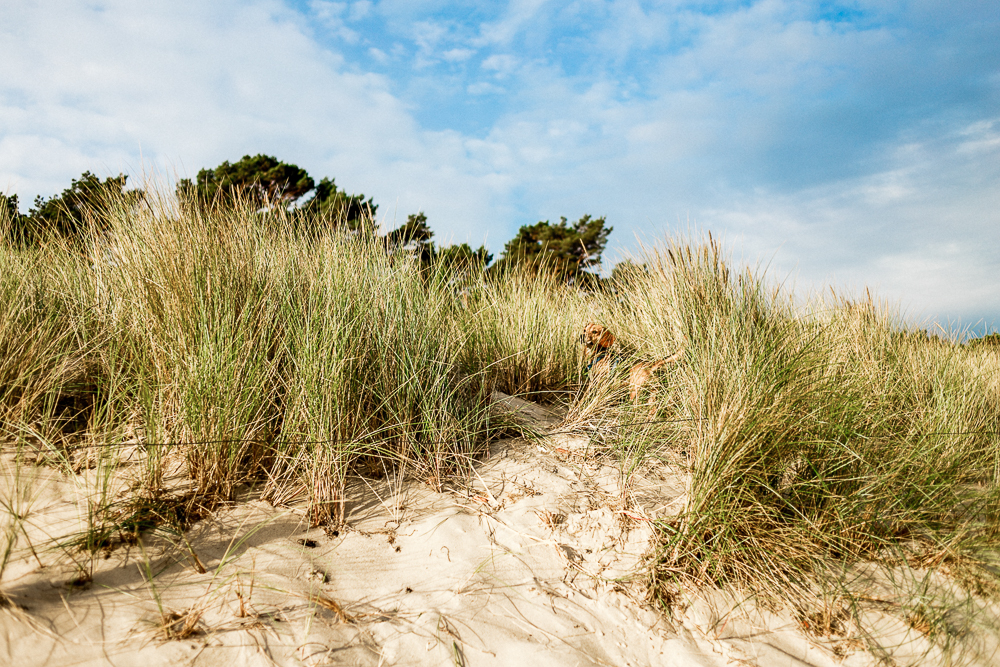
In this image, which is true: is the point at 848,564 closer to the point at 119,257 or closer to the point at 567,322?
the point at 567,322

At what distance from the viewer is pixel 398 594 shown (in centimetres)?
194

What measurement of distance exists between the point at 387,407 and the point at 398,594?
2.84 ft

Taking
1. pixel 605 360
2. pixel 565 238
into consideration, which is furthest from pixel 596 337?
pixel 565 238

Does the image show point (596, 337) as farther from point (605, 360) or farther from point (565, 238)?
point (565, 238)

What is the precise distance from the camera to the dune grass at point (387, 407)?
211 cm

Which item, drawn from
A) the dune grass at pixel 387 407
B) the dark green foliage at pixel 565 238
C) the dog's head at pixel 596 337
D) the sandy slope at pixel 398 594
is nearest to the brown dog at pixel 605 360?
the dog's head at pixel 596 337

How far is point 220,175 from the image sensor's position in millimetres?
11680

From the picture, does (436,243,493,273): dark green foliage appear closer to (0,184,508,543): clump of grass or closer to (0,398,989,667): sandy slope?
(0,184,508,543): clump of grass

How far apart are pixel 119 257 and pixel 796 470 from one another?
363 cm

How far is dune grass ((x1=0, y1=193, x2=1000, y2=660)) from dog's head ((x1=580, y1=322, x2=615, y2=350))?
0.36 metres

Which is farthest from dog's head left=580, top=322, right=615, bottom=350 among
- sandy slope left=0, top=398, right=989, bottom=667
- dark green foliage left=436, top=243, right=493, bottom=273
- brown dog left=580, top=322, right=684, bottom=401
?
sandy slope left=0, top=398, right=989, bottom=667

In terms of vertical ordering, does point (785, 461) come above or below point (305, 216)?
below

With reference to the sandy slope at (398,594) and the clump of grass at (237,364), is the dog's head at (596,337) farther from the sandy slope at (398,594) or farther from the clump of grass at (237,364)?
the sandy slope at (398,594)

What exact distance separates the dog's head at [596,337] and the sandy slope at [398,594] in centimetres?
137
